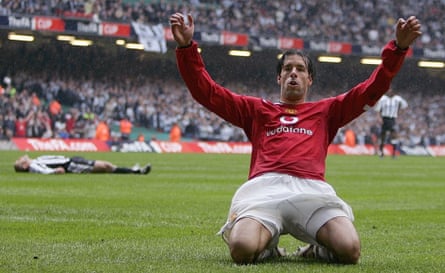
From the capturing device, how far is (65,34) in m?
42.1

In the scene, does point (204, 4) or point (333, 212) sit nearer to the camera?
point (333, 212)

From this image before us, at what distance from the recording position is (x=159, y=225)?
881cm

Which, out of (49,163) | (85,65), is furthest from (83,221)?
(85,65)

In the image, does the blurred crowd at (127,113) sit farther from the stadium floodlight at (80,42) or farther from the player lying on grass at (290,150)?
the player lying on grass at (290,150)

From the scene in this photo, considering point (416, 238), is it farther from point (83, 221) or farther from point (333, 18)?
point (333, 18)

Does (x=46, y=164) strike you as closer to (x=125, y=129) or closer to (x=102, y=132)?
(x=102, y=132)

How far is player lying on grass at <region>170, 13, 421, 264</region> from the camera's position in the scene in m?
5.85

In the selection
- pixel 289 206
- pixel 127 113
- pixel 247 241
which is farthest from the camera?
pixel 127 113

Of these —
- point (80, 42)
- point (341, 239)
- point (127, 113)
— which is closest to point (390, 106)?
point (127, 113)

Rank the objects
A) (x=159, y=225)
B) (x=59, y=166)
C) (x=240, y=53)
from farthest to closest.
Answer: (x=240, y=53) < (x=59, y=166) < (x=159, y=225)

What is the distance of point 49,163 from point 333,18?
116ft

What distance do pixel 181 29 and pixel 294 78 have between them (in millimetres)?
991

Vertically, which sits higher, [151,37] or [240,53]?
[151,37]

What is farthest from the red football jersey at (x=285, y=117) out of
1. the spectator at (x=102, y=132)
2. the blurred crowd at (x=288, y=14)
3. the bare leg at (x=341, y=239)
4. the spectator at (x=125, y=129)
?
the blurred crowd at (x=288, y=14)
